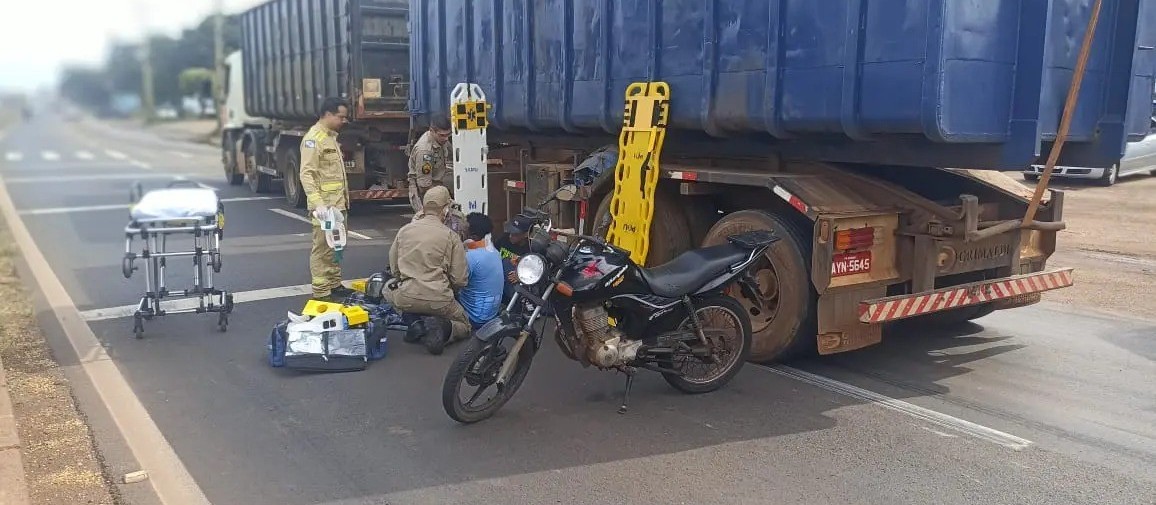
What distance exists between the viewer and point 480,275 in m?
7.04

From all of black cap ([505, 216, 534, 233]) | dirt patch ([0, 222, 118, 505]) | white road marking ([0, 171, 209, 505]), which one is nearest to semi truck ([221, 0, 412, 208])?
white road marking ([0, 171, 209, 505])

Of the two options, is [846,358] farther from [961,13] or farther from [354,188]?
[354,188]

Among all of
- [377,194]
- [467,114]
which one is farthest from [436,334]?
[377,194]

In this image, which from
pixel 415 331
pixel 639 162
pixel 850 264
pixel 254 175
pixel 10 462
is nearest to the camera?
pixel 10 462

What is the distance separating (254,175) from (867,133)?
1505cm

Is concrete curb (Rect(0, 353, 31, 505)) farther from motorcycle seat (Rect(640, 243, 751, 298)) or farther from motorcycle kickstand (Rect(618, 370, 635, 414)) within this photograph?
motorcycle seat (Rect(640, 243, 751, 298))

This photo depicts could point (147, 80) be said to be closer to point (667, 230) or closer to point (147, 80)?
point (147, 80)

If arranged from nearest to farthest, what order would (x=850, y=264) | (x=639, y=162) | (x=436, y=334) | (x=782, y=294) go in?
1. (x=850, y=264)
2. (x=782, y=294)
3. (x=436, y=334)
4. (x=639, y=162)

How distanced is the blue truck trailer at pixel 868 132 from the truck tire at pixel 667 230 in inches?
0.5

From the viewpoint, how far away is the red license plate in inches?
229

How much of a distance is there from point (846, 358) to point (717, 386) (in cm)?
127

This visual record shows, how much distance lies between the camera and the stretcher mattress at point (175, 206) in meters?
6.91

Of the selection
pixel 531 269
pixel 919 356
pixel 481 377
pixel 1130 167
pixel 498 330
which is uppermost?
pixel 1130 167

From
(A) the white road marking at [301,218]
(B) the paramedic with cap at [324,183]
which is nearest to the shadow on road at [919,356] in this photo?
(B) the paramedic with cap at [324,183]
